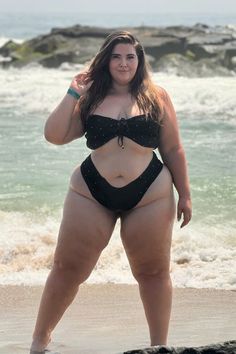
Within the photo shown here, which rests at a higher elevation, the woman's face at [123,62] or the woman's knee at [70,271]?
the woman's face at [123,62]

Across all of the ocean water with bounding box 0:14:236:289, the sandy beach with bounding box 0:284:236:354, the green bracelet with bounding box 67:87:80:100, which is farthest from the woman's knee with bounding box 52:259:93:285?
the ocean water with bounding box 0:14:236:289

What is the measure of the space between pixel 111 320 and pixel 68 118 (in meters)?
1.64

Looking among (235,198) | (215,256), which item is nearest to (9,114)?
(235,198)

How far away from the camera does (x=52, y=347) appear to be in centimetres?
531

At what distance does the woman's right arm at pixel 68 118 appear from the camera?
5.00m

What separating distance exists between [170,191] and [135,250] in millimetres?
357

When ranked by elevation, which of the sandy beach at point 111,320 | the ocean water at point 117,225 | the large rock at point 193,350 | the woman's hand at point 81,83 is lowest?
the ocean water at point 117,225

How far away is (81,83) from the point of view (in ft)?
16.6

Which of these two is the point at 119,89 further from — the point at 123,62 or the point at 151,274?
the point at 151,274

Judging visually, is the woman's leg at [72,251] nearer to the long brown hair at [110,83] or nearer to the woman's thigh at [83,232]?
the woman's thigh at [83,232]

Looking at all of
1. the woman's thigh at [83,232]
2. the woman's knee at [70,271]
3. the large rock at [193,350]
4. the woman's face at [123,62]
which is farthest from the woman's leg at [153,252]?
the large rock at [193,350]

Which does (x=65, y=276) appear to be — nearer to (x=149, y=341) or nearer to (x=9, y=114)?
(x=149, y=341)

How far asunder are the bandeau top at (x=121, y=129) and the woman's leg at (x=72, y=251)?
32 centimetres

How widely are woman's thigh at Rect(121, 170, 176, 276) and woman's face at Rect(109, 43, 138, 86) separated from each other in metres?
0.54
